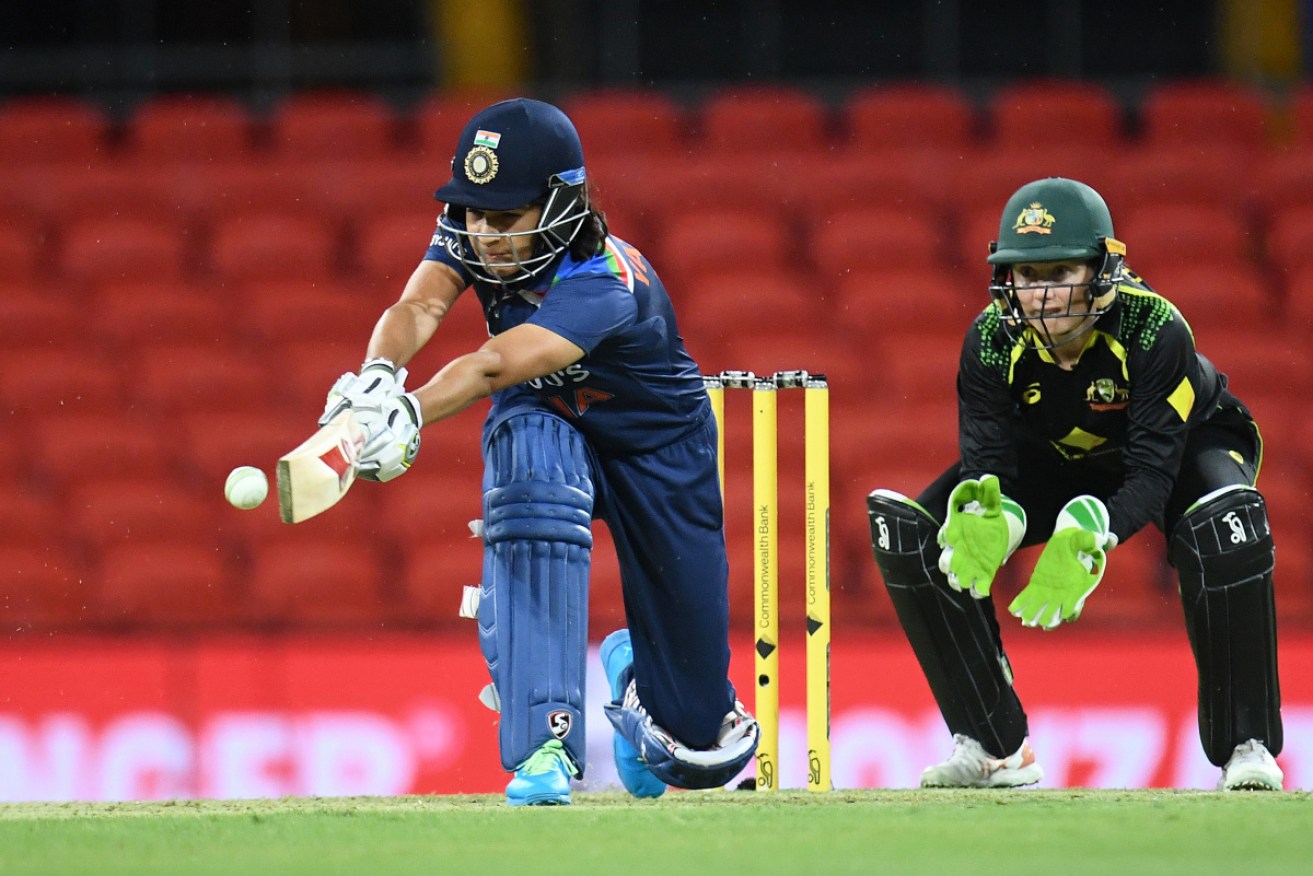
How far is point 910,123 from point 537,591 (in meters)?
5.48

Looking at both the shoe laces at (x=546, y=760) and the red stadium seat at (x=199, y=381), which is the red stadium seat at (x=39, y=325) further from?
the shoe laces at (x=546, y=760)

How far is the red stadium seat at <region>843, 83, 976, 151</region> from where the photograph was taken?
27.8 ft

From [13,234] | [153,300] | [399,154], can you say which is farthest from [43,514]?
[399,154]

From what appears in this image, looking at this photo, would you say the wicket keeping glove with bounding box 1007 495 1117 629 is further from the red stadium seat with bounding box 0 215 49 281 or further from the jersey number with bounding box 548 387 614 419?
the red stadium seat with bounding box 0 215 49 281

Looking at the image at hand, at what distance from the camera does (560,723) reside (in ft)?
11.2

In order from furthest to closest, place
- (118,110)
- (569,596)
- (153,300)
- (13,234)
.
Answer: (118,110)
(13,234)
(153,300)
(569,596)

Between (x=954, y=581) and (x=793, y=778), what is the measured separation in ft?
5.56

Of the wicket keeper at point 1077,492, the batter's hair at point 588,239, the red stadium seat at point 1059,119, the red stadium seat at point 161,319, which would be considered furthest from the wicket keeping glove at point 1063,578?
the red stadium seat at point 1059,119

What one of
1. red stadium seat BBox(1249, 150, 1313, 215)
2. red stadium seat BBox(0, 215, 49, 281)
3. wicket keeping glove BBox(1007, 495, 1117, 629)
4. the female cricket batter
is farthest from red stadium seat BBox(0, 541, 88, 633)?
red stadium seat BBox(1249, 150, 1313, 215)

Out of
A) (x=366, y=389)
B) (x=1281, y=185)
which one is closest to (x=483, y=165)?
(x=366, y=389)

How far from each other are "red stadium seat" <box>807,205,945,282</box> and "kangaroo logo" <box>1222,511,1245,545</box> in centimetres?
439

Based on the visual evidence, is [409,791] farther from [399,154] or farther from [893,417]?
[399,154]

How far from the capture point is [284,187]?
8562mm

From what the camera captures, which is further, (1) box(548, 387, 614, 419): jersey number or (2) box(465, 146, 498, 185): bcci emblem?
(1) box(548, 387, 614, 419): jersey number
